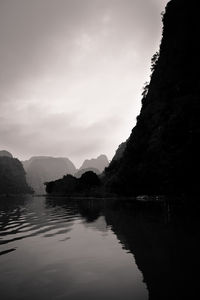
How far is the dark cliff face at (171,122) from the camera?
61.7 metres

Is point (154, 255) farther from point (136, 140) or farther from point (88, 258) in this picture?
point (136, 140)

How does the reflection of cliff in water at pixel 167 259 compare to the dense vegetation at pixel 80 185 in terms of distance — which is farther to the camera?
the dense vegetation at pixel 80 185

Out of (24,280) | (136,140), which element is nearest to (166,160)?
(136,140)

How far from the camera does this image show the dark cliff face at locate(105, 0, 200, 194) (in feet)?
202

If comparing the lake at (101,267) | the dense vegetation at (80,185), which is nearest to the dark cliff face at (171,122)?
the dense vegetation at (80,185)

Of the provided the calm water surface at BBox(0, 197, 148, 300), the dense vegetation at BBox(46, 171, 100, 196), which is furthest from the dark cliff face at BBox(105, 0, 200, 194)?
the calm water surface at BBox(0, 197, 148, 300)

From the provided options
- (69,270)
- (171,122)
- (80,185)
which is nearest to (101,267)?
(69,270)

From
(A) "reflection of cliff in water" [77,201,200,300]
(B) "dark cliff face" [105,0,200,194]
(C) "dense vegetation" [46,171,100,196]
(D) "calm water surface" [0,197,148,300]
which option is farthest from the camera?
(C) "dense vegetation" [46,171,100,196]

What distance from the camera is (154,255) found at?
1376 cm

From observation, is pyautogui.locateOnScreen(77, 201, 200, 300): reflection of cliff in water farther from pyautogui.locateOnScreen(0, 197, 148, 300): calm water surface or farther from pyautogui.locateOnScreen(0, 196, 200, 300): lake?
pyautogui.locateOnScreen(0, 197, 148, 300): calm water surface

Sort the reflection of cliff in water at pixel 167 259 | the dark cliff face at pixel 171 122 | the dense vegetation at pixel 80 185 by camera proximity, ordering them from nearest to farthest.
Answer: the reflection of cliff in water at pixel 167 259 < the dark cliff face at pixel 171 122 < the dense vegetation at pixel 80 185

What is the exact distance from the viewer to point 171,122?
66.4m

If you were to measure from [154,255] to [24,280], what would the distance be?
6.60 metres

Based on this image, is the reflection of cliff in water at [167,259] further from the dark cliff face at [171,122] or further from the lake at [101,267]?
the dark cliff face at [171,122]
